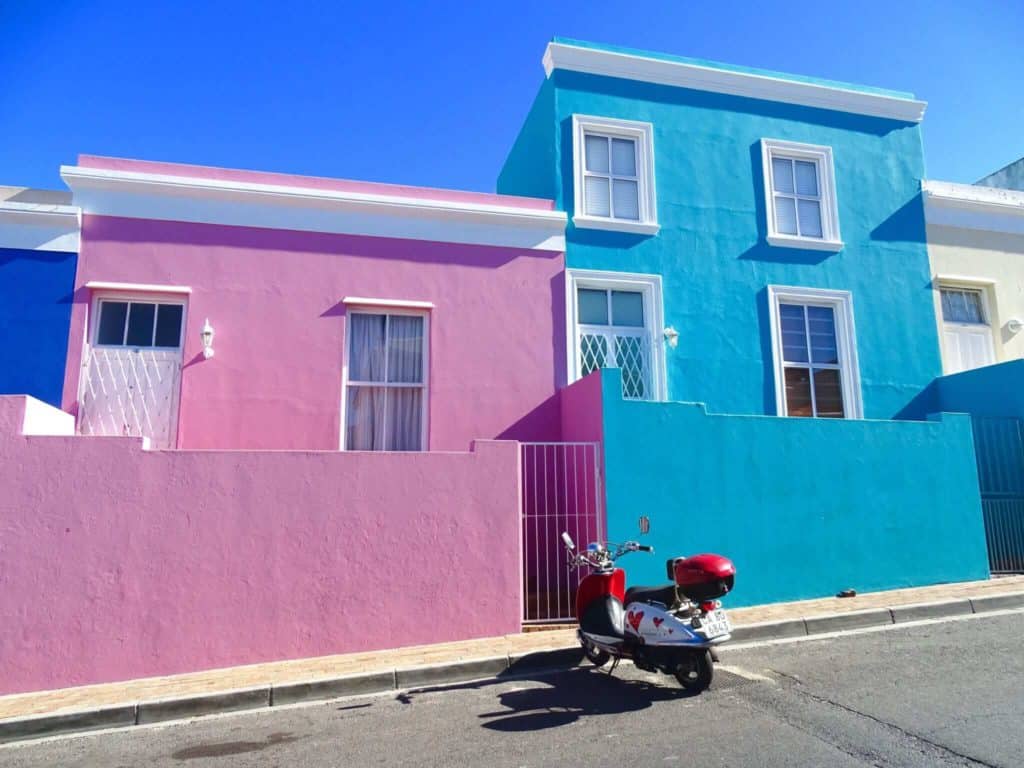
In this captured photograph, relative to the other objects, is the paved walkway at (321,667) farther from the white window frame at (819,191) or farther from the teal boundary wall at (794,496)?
the white window frame at (819,191)

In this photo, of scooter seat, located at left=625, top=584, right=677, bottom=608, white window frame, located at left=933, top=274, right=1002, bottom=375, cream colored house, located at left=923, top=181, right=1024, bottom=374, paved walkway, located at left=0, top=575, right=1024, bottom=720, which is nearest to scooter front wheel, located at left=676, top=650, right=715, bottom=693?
scooter seat, located at left=625, top=584, right=677, bottom=608

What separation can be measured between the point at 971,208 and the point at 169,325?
12957mm

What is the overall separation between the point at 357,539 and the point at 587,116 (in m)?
7.20

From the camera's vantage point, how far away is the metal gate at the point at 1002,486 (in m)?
9.88

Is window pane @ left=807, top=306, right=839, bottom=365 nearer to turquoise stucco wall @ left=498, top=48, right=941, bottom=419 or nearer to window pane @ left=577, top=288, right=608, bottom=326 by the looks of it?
turquoise stucco wall @ left=498, top=48, right=941, bottom=419

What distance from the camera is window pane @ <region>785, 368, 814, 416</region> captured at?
10.7 metres

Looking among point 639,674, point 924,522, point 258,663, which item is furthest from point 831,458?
point 258,663

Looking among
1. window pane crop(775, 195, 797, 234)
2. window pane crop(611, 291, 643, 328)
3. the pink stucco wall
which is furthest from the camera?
window pane crop(775, 195, 797, 234)

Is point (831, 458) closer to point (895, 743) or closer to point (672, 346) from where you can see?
point (672, 346)

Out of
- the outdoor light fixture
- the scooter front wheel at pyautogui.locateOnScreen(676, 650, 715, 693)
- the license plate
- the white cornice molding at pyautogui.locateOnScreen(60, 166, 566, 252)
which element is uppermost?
the white cornice molding at pyautogui.locateOnScreen(60, 166, 566, 252)

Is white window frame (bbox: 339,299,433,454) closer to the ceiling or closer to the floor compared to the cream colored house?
closer to the floor

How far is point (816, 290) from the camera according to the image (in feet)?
36.5

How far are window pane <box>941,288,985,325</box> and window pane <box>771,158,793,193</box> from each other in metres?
3.36

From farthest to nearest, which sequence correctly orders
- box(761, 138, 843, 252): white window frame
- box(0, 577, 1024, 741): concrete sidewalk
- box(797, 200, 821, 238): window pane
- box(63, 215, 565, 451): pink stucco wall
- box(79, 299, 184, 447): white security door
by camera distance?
box(797, 200, 821, 238): window pane → box(761, 138, 843, 252): white window frame → box(63, 215, 565, 451): pink stucco wall → box(79, 299, 184, 447): white security door → box(0, 577, 1024, 741): concrete sidewalk
